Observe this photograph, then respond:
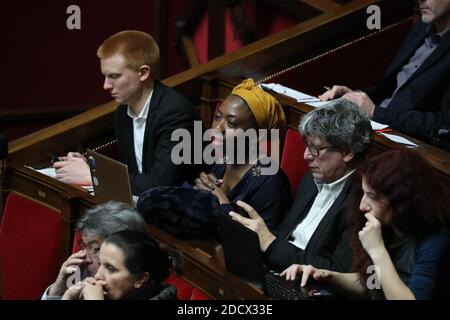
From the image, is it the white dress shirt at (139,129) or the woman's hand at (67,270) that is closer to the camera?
the woman's hand at (67,270)

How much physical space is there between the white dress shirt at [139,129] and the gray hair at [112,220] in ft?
2.37

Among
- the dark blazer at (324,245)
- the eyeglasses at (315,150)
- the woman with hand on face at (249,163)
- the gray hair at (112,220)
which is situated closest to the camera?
the gray hair at (112,220)

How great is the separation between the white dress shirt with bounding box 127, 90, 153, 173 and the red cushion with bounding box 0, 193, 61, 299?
1.38ft

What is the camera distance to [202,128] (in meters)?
2.91

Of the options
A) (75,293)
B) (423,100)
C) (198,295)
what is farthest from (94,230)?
(423,100)

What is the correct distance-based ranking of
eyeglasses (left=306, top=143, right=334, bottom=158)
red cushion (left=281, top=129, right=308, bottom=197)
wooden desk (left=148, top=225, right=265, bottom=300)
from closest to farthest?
wooden desk (left=148, top=225, right=265, bottom=300)
eyeglasses (left=306, top=143, right=334, bottom=158)
red cushion (left=281, top=129, right=308, bottom=197)

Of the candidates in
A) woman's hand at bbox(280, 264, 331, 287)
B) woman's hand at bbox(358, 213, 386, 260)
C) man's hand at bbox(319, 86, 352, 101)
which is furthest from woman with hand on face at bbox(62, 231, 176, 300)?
man's hand at bbox(319, 86, 352, 101)

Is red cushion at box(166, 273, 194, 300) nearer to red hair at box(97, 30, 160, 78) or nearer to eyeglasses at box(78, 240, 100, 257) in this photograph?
eyeglasses at box(78, 240, 100, 257)

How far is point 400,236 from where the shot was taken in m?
2.08

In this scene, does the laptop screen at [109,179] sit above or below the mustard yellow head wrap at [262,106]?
below

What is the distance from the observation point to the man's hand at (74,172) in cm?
282

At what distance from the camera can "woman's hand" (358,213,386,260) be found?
202 cm

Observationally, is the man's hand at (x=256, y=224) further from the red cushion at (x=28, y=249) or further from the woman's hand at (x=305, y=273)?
the red cushion at (x=28, y=249)

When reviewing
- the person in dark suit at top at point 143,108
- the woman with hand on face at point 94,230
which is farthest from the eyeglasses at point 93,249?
the person in dark suit at top at point 143,108
